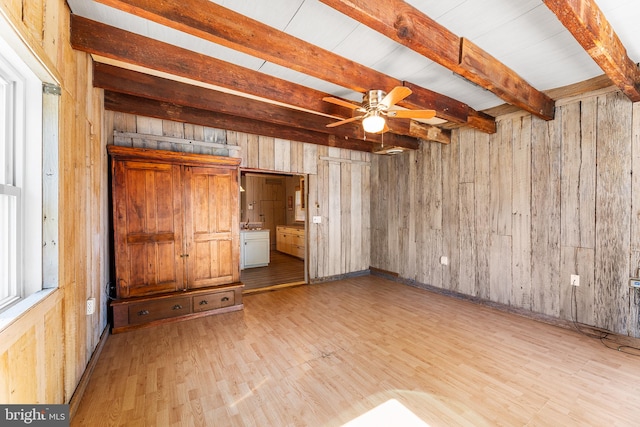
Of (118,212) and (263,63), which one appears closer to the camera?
(263,63)

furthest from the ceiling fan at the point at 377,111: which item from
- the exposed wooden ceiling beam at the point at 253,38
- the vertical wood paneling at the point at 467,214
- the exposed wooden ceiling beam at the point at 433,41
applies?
the vertical wood paneling at the point at 467,214

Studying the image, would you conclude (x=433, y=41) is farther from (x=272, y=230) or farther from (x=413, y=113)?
(x=272, y=230)

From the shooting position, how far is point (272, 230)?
9.18 metres

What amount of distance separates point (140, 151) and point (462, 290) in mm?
5008

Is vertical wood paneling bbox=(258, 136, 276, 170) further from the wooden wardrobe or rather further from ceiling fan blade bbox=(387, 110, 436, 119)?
ceiling fan blade bbox=(387, 110, 436, 119)

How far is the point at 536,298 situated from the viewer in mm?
3475

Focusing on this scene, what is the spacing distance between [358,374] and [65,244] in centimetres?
242

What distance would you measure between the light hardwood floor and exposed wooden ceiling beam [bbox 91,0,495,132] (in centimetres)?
261

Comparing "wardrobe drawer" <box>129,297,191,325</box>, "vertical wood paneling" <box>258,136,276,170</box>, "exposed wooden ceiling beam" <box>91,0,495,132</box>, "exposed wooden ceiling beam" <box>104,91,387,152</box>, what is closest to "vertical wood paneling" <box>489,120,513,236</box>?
"exposed wooden ceiling beam" <box>91,0,495,132</box>

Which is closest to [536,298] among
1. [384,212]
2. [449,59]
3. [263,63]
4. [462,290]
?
[462,290]

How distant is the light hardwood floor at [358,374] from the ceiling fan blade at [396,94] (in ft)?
7.88

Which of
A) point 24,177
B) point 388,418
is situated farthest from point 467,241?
point 24,177

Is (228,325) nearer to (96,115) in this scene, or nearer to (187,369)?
(187,369)

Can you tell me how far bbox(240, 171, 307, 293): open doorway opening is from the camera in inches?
222
